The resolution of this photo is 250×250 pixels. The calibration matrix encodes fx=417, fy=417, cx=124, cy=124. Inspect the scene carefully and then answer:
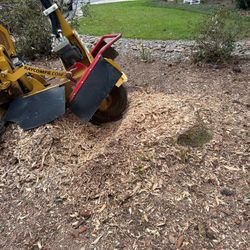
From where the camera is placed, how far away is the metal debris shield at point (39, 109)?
4.20m

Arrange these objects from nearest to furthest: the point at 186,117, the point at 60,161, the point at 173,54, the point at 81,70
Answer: the point at 60,161 → the point at 186,117 → the point at 81,70 → the point at 173,54

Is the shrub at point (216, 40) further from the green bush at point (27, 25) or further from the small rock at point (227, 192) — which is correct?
the small rock at point (227, 192)

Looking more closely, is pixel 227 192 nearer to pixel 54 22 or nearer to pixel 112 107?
pixel 112 107

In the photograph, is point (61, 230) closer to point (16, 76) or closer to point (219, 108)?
point (16, 76)

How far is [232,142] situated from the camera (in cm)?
417

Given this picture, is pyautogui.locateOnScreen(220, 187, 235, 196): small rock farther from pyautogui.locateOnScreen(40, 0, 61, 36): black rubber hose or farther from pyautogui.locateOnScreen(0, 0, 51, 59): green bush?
pyautogui.locateOnScreen(0, 0, 51, 59): green bush

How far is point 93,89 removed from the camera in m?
4.21

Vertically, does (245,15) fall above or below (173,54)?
below

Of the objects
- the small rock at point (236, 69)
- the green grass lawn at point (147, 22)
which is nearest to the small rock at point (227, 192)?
the small rock at point (236, 69)

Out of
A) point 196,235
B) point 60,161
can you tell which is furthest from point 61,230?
point 196,235

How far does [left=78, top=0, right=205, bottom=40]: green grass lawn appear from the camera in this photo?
29.4 ft

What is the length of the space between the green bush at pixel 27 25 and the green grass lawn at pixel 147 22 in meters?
1.39

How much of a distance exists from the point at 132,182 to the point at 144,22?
7431 mm

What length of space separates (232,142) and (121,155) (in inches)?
44.9
